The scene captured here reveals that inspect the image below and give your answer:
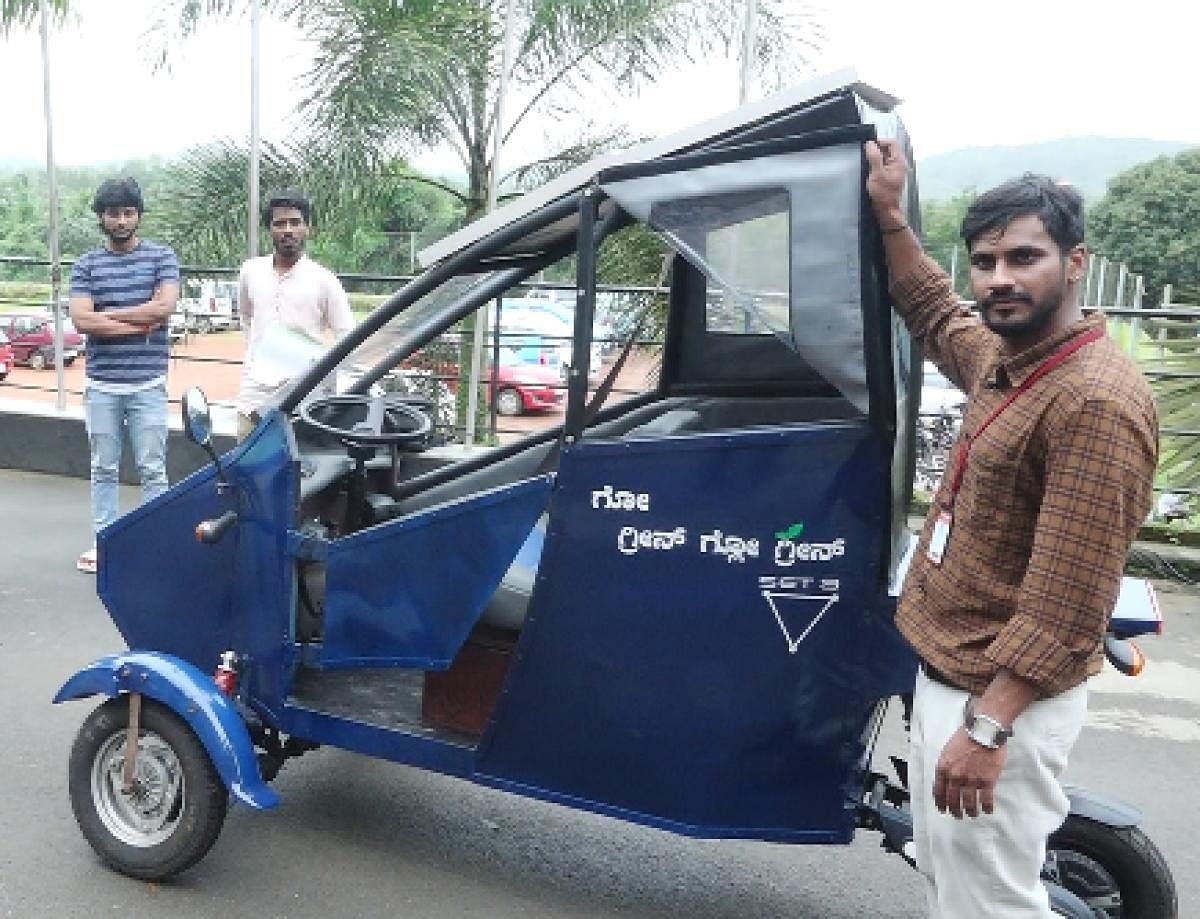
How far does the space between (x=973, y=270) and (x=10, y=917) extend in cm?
283

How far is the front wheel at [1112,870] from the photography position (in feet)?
9.17

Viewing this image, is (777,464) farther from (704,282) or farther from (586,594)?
(704,282)

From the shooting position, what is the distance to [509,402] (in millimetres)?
7680

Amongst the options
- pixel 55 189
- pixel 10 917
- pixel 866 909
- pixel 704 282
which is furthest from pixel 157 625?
pixel 55 189

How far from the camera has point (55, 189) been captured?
26.6 feet

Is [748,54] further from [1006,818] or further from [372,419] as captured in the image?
[1006,818]

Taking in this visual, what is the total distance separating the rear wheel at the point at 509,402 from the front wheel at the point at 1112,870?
5.01 m

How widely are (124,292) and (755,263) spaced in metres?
3.95

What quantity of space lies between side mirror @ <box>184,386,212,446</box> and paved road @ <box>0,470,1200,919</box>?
120cm

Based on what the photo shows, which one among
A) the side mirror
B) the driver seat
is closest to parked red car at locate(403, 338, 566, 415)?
the side mirror

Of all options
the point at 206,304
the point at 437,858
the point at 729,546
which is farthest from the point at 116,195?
the point at 729,546

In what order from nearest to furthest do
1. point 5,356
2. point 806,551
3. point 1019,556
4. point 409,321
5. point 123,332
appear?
1. point 1019,556
2. point 806,551
3. point 409,321
4. point 123,332
5. point 5,356

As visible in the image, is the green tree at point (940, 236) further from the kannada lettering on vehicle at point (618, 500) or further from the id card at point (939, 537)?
the kannada lettering on vehicle at point (618, 500)

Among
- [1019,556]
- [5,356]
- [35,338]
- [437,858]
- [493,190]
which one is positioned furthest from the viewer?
[5,356]
